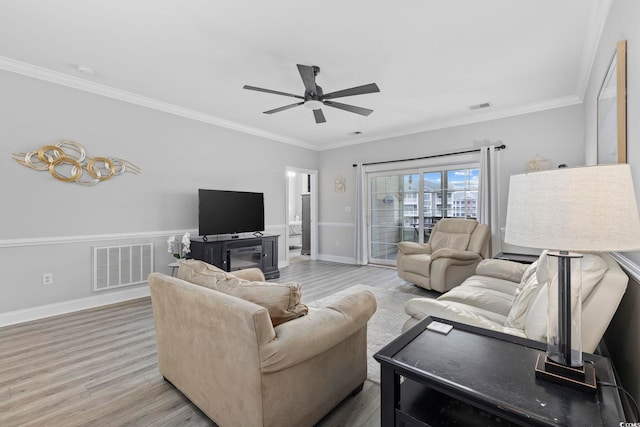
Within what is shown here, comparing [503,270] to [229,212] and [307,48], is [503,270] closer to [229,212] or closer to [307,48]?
[307,48]

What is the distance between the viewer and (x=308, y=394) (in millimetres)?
1529

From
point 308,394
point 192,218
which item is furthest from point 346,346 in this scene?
point 192,218

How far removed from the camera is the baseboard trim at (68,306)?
10.5ft

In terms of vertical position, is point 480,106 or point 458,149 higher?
point 480,106

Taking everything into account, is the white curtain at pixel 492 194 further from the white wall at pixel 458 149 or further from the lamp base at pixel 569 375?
the lamp base at pixel 569 375

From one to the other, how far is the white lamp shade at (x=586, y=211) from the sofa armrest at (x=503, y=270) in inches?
91.0

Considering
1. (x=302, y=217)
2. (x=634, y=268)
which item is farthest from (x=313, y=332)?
(x=302, y=217)

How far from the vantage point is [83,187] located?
3.67 meters

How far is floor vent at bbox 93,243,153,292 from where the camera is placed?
12.4 ft

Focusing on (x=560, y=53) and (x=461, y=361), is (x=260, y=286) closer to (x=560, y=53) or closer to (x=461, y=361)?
(x=461, y=361)

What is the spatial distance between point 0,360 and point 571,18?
17.9 feet

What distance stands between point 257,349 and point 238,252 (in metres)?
3.57

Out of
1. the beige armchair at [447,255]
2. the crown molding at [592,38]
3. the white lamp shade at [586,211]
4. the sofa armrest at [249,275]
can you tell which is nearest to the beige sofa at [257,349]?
the sofa armrest at [249,275]

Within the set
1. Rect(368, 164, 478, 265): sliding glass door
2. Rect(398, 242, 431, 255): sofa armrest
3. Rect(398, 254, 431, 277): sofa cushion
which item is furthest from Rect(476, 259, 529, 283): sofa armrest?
Rect(368, 164, 478, 265): sliding glass door
